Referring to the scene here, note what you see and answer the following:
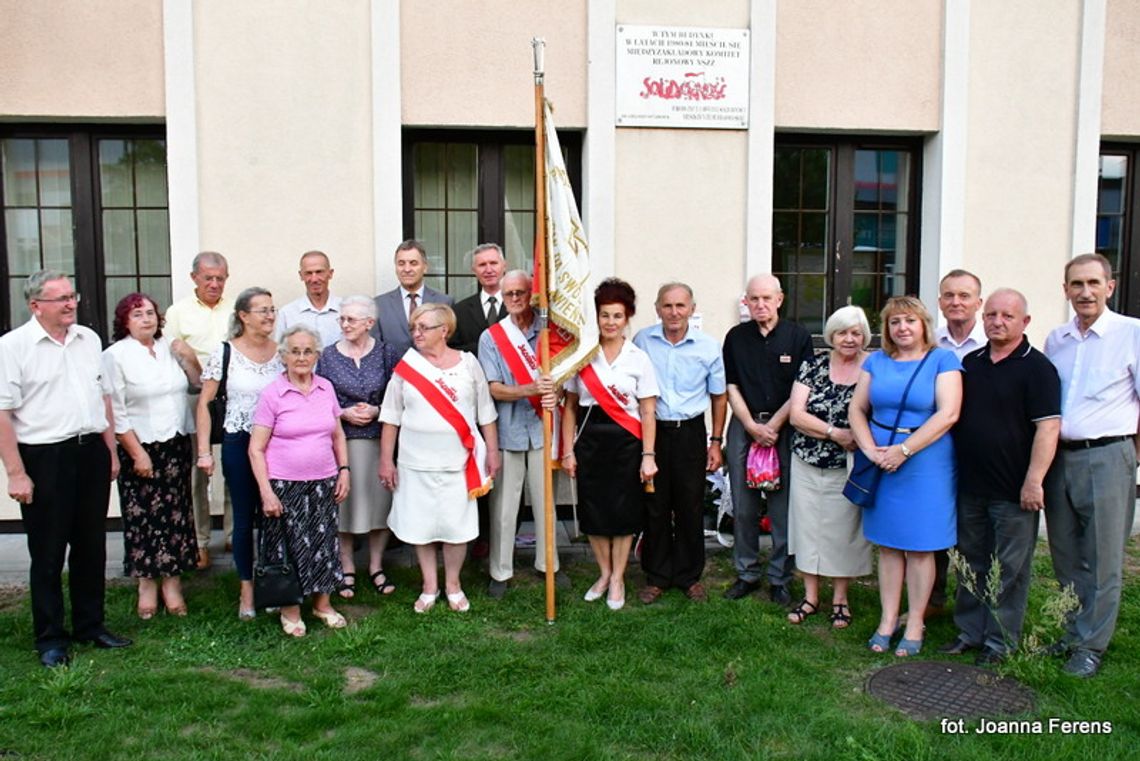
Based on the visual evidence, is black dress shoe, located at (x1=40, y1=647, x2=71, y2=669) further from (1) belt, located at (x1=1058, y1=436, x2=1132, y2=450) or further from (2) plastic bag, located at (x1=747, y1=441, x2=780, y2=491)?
(1) belt, located at (x1=1058, y1=436, x2=1132, y2=450)

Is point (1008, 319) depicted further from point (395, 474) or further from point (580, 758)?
point (395, 474)

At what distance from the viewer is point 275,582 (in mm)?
4613

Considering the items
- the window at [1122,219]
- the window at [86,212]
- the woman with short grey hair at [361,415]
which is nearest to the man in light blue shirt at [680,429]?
the woman with short grey hair at [361,415]

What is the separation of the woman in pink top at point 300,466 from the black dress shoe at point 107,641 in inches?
29.4

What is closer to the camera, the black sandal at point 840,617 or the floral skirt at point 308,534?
the floral skirt at point 308,534

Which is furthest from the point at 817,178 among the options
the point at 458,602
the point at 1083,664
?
the point at 458,602

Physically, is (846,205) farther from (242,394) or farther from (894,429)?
(242,394)

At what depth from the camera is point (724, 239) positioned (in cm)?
673

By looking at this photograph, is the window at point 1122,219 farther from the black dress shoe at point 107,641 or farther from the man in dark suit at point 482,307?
the black dress shoe at point 107,641

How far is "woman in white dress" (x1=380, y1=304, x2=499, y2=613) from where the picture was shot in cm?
499

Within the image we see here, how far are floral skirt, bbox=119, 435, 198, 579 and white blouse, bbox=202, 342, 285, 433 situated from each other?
0.39 meters

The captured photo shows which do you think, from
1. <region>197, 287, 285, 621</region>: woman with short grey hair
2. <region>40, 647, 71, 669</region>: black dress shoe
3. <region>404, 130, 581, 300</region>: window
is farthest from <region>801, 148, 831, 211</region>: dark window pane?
<region>40, 647, 71, 669</region>: black dress shoe

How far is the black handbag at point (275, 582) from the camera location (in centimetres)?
460

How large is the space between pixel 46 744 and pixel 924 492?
381cm
